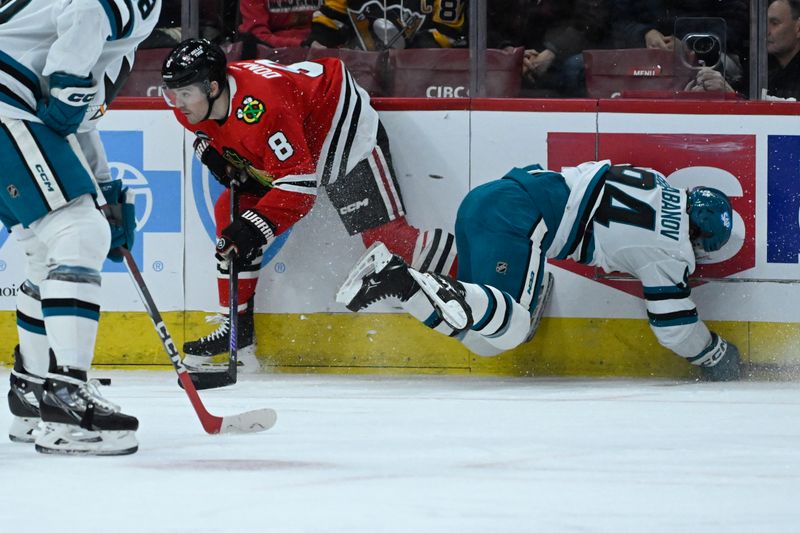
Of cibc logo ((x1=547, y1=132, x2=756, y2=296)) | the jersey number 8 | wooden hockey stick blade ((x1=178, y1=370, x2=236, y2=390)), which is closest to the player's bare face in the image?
the jersey number 8

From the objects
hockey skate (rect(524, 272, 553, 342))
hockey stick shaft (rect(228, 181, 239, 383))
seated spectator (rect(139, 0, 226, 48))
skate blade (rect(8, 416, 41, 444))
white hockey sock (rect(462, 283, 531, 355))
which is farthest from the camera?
seated spectator (rect(139, 0, 226, 48))

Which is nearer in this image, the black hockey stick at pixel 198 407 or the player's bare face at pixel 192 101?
the black hockey stick at pixel 198 407

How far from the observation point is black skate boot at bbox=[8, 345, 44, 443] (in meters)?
2.79

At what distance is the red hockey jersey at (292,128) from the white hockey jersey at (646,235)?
67 cm

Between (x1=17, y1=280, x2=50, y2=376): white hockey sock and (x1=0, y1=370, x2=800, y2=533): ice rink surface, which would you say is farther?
(x1=17, y1=280, x2=50, y2=376): white hockey sock

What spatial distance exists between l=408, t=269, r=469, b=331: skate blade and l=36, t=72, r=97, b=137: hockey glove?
3.81ft

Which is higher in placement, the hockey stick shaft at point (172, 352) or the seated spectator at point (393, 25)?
the seated spectator at point (393, 25)

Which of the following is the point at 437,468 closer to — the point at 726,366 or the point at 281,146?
the point at 281,146

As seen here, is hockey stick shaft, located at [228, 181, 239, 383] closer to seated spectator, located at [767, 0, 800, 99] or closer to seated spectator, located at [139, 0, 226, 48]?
seated spectator, located at [139, 0, 226, 48]

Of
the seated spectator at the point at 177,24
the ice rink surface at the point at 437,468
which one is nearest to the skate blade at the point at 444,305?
the ice rink surface at the point at 437,468

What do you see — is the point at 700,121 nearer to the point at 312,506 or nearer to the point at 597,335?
the point at 597,335

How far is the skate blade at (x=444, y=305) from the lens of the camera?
3.55 m

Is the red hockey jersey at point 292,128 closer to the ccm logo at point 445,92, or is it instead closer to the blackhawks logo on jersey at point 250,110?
the blackhawks logo on jersey at point 250,110

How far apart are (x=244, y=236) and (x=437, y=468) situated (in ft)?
5.27
